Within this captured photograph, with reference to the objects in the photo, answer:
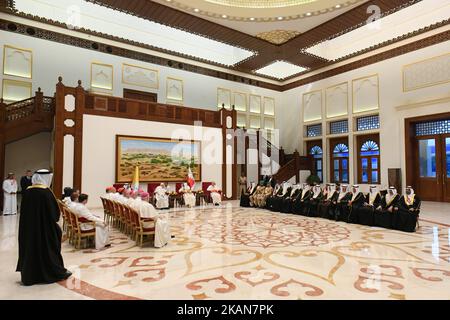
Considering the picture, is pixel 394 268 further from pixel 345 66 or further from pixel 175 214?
pixel 345 66

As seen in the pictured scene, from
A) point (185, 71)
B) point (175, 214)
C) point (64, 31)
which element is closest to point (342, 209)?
point (175, 214)

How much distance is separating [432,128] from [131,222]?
11.9 meters

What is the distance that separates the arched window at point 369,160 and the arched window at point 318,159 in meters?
2.22

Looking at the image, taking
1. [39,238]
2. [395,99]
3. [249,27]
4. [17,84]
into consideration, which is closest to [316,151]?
[395,99]

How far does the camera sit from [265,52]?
14.0 metres

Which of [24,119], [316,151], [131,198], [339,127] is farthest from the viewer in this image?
[316,151]

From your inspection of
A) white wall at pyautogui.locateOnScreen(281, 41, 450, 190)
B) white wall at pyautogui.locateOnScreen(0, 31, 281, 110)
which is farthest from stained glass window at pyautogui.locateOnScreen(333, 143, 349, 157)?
white wall at pyautogui.locateOnScreen(0, 31, 281, 110)

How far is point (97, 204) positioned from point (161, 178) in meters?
2.45

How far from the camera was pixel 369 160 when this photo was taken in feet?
45.9

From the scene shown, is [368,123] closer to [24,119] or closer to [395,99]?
[395,99]

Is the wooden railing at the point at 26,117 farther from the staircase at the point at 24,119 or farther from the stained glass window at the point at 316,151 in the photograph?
the stained glass window at the point at 316,151

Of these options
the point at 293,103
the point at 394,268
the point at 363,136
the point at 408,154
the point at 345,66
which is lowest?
the point at 394,268

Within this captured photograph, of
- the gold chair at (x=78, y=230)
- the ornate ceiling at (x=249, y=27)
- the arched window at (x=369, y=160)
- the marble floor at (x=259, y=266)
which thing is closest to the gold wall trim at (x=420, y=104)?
the arched window at (x=369, y=160)

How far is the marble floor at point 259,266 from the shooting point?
10.6 ft
